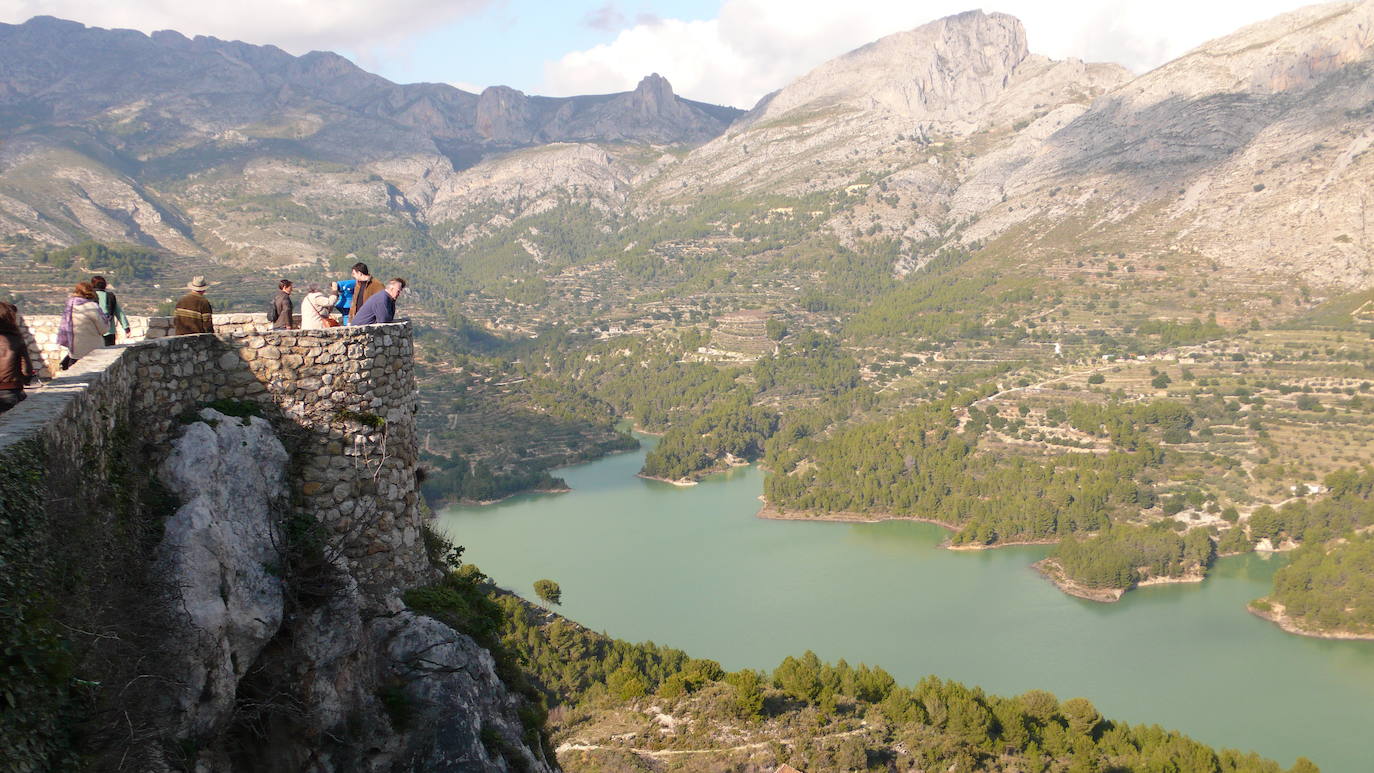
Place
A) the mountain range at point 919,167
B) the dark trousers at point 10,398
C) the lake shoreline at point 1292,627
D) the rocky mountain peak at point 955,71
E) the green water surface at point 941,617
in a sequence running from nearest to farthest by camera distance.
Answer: the dark trousers at point 10,398 → the green water surface at point 941,617 → the lake shoreline at point 1292,627 → the mountain range at point 919,167 → the rocky mountain peak at point 955,71

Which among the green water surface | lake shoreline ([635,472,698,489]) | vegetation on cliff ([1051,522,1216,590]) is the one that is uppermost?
vegetation on cliff ([1051,522,1216,590])

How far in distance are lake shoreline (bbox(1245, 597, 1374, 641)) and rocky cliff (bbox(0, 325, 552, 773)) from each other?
4985 cm

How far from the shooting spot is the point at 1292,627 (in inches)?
1801

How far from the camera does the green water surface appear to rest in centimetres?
3828

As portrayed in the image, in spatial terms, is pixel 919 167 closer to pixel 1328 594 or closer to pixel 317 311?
pixel 1328 594

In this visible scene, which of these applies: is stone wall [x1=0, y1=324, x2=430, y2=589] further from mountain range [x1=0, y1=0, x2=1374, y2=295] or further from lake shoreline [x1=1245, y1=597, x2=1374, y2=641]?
mountain range [x1=0, y1=0, x2=1374, y2=295]

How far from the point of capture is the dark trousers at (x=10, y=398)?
556cm

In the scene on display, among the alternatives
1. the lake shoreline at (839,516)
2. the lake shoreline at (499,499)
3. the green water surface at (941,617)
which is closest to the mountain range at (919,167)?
the lake shoreline at (839,516)

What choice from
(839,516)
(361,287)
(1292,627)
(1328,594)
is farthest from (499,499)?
(361,287)

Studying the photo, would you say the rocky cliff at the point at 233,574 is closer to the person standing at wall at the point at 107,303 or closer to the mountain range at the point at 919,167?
the person standing at wall at the point at 107,303

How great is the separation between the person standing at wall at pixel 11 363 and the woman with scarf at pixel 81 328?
86 centimetres

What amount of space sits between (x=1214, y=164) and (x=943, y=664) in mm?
85937

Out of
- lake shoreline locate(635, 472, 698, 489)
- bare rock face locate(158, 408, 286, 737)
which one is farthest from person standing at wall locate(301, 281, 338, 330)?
lake shoreline locate(635, 472, 698, 489)

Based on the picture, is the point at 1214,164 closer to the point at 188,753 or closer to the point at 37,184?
the point at 188,753
